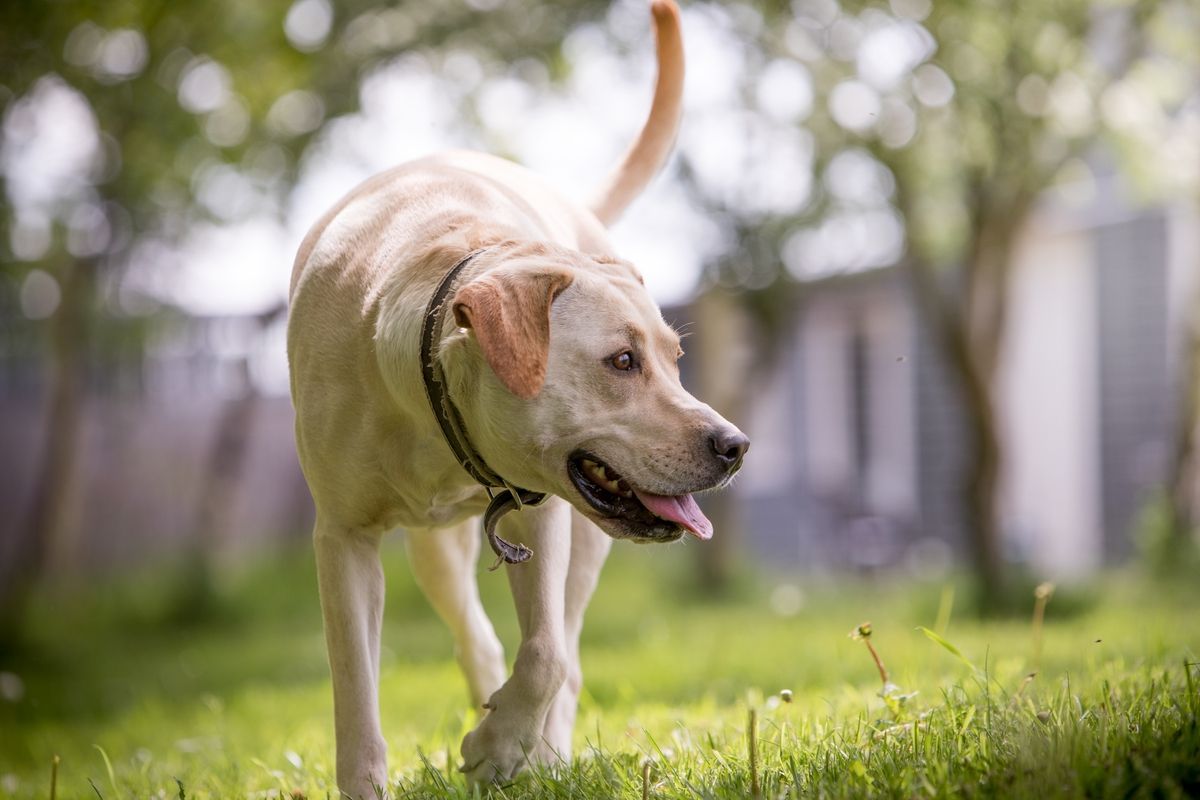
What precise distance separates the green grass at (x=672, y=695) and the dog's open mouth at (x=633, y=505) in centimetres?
55

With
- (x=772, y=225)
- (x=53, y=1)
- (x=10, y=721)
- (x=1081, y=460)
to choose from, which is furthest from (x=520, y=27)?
(x=1081, y=460)

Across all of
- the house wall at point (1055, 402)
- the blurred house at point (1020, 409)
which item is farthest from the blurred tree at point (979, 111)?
the house wall at point (1055, 402)

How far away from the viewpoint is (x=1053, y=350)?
47.4ft

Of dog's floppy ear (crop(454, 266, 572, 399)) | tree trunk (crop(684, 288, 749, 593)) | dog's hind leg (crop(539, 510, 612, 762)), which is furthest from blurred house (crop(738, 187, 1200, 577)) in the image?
dog's floppy ear (crop(454, 266, 572, 399))

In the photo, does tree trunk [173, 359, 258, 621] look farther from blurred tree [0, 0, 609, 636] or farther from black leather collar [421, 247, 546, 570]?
black leather collar [421, 247, 546, 570]

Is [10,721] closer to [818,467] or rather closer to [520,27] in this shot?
[520,27]

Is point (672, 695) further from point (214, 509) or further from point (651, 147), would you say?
point (214, 509)

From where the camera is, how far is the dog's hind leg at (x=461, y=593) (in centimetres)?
395

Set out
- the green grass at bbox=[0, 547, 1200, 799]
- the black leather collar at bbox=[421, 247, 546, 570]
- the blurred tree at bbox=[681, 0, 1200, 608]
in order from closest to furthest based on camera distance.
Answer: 1. the green grass at bbox=[0, 547, 1200, 799]
2. the black leather collar at bbox=[421, 247, 546, 570]
3. the blurred tree at bbox=[681, 0, 1200, 608]

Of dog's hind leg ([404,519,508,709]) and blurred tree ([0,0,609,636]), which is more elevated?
blurred tree ([0,0,609,636])

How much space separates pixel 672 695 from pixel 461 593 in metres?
1.61

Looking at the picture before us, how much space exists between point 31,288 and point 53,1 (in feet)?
23.9

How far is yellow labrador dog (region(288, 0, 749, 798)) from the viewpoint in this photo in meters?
2.70

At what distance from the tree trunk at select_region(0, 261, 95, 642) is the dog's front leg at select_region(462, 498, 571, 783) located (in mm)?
8974
